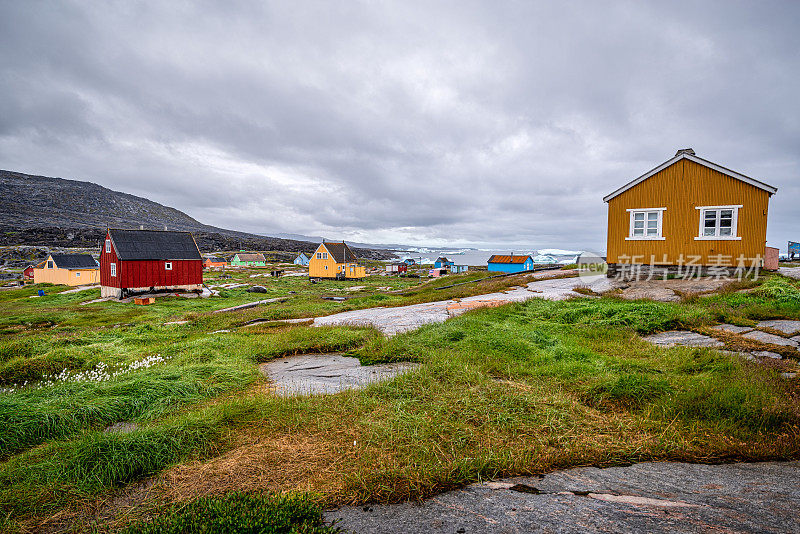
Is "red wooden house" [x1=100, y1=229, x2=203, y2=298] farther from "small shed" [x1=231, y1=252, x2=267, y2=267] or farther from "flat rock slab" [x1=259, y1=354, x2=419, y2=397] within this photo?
"small shed" [x1=231, y1=252, x2=267, y2=267]

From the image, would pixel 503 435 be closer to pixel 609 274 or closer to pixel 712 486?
pixel 712 486

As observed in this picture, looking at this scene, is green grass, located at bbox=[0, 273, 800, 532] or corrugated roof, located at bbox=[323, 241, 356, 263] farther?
corrugated roof, located at bbox=[323, 241, 356, 263]

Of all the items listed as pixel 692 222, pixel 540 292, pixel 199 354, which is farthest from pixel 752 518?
pixel 692 222

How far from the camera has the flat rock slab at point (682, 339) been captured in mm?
Answer: 7494

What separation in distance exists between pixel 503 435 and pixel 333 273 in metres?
61.0

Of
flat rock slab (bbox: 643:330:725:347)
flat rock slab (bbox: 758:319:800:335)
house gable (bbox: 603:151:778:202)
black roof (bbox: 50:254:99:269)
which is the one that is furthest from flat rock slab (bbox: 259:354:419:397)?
black roof (bbox: 50:254:99:269)

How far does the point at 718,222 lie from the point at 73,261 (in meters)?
78.8

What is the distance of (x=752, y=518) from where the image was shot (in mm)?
2674

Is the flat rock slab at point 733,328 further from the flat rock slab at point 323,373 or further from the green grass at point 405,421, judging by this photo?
the flat rock slab at point 323,373

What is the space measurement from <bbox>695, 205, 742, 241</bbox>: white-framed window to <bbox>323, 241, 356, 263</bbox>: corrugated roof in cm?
5326

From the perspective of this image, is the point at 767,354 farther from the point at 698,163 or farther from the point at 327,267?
the point at 327,267

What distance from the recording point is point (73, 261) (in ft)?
184

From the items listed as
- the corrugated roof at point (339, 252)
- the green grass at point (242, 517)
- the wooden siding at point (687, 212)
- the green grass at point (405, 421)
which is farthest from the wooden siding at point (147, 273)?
the green grass at point (242, 517)

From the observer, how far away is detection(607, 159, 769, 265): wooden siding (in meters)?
16.7
